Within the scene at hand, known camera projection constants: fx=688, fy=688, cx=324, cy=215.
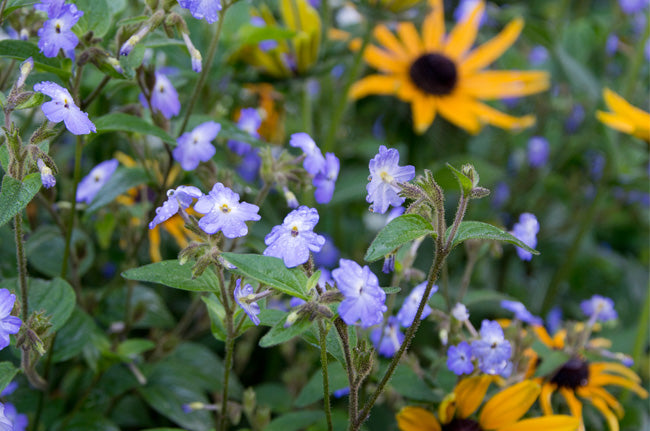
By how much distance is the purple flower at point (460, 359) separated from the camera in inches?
19.5

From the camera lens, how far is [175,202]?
0.40m

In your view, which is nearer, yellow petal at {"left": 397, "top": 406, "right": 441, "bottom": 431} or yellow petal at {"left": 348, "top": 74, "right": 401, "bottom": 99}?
yellow petal at {"left": 397, "top": 406, "right": 441, "bottom": 431}

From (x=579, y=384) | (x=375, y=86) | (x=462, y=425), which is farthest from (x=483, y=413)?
(x=375, y=86)

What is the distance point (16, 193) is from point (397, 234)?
0.22 metres

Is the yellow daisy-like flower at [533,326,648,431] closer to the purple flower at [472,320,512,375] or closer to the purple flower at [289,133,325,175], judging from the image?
the purple flower at [472,320,512,375]

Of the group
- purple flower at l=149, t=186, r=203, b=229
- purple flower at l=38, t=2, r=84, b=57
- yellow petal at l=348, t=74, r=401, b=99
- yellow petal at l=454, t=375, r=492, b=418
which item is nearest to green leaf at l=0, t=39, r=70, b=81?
purple flower at l=38, t=2, r=84, b=57

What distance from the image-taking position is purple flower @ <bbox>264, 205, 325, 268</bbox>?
0.36 metres

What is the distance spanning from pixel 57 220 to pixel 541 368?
1.36 feet

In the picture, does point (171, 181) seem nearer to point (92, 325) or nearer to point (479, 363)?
point (92, 325)

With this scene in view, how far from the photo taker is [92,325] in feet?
1.85

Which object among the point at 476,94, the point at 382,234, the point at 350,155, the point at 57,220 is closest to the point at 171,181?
the point at 57,220

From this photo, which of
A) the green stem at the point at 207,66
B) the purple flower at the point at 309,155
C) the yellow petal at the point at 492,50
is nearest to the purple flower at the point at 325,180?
the purple flower at the point at 309,155

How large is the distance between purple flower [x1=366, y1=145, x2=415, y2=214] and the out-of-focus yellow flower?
0.49m

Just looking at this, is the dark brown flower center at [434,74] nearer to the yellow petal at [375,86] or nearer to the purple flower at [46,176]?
the yellow petal at [375,86]
